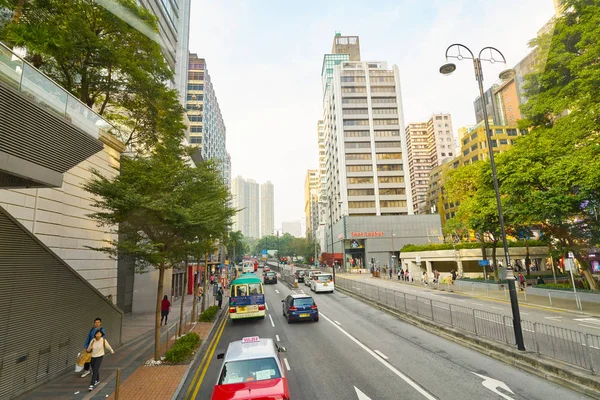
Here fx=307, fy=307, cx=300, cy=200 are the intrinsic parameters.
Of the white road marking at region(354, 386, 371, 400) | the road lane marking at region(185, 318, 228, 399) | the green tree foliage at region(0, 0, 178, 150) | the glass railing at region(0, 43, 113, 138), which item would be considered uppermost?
the green tree foliage at region(0, 0, 178, 150)

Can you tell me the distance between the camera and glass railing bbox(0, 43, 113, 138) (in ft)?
24.4

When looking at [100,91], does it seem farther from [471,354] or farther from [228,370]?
[471,354]

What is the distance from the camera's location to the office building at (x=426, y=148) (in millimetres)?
131500

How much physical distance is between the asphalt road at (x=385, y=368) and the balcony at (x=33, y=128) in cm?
739

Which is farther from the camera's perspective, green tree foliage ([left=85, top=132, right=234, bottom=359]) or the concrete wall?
the concrete wall

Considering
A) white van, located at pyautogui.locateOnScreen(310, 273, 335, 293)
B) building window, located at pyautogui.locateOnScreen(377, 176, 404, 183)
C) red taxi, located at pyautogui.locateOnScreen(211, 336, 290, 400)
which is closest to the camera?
red taxi, located at pyautogui.locateOnScreen(211, 336, 290, 400)

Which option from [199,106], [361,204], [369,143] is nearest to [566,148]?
[361,204]

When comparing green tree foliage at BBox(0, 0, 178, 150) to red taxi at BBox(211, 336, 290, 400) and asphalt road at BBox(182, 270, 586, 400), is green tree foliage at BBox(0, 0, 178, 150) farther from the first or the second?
asphalt road at BBox(182, 270, 586, 400)

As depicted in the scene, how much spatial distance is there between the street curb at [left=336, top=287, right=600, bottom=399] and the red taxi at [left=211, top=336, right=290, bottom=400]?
7480 millimetres

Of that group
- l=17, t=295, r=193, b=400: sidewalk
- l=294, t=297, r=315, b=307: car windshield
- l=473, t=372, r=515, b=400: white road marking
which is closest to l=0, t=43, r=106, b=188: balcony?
l=17, t=295, r=193, b=400: sidewalk

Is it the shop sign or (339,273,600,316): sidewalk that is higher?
the shop sign

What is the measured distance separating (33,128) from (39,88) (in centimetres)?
123

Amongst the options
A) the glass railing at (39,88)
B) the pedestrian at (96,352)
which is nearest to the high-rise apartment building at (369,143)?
the glass railing at (39,88)

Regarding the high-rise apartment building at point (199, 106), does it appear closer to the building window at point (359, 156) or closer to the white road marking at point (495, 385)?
the building window at point (359, 156)
